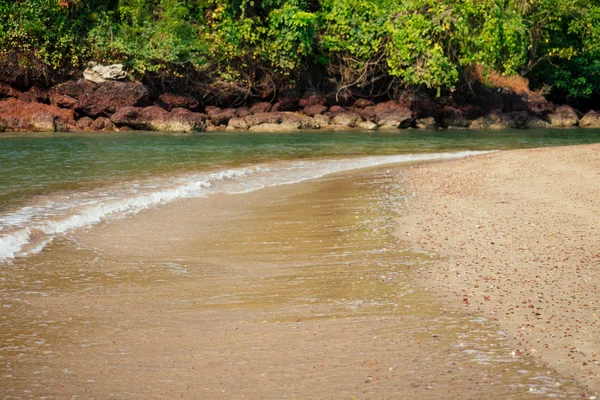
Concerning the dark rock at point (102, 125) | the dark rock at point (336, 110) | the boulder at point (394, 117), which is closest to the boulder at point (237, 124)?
the dark rock at point (336, 110)

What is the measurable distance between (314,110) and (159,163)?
13.9 metres

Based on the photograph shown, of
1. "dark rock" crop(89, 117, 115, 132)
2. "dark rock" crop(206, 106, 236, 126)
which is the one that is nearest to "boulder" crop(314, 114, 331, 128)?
"dark rock" crop(206, 106, 236, 126)

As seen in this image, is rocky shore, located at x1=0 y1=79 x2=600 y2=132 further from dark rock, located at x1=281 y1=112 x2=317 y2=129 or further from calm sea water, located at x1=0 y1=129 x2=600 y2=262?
calm sea water, located at x1=0 y1=129 x2=600 y2=262

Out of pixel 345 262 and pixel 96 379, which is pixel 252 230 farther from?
pixel 96 379

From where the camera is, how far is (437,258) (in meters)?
5.46

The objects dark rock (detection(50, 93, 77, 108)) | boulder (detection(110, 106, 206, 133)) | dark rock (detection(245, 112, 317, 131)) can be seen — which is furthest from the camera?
dark rock (detection(245, 112, 317, 131))

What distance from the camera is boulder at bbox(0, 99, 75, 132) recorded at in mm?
22547

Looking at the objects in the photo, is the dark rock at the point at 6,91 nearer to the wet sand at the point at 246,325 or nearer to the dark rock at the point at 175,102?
the dark rock at the point at 175,102

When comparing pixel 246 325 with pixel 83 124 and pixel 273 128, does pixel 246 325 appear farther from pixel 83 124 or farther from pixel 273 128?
pixel 83 124

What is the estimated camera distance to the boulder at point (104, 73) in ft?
81.7

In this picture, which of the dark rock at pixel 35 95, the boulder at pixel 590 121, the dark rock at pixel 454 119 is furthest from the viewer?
the boulder at pixel 590 121

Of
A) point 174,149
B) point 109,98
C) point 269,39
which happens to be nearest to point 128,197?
point 174,149

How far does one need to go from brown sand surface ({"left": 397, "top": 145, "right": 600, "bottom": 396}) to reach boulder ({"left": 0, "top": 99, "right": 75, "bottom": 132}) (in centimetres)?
1579

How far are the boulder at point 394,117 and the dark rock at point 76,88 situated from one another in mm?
10490
